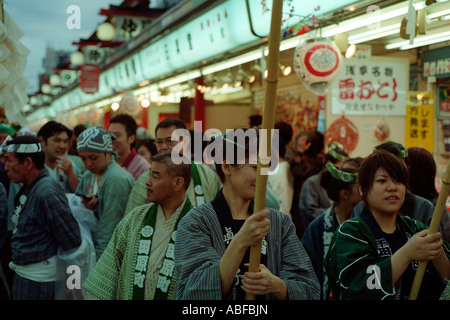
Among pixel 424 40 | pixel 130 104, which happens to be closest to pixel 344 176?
pixel 424 40

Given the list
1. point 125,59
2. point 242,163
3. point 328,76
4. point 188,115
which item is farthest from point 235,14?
point 188,115

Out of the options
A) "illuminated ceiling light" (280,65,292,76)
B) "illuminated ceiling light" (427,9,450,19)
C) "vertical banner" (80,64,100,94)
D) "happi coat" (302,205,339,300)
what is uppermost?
"vertical banner" (80,64,100,94)

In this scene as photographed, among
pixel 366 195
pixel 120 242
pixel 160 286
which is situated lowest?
pixel 160 286

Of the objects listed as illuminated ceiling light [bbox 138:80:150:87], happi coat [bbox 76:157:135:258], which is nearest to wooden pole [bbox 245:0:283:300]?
happi coat [bbox 76:157:135:258]

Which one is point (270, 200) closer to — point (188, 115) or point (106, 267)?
point (106, 267)

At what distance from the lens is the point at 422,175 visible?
368 cm

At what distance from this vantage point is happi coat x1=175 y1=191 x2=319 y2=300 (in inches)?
82.4

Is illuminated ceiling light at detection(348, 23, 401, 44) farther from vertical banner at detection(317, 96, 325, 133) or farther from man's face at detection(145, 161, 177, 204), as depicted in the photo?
man's face at detection(145, 161, 177, 204)

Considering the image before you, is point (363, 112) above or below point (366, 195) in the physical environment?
above

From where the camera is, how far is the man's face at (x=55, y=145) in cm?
583

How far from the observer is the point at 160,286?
9.57 feet

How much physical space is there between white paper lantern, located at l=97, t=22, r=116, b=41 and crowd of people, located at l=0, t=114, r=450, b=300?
11.3 m

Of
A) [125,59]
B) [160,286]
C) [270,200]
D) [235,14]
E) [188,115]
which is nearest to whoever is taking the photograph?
[160,286]

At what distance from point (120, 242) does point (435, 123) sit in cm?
656
